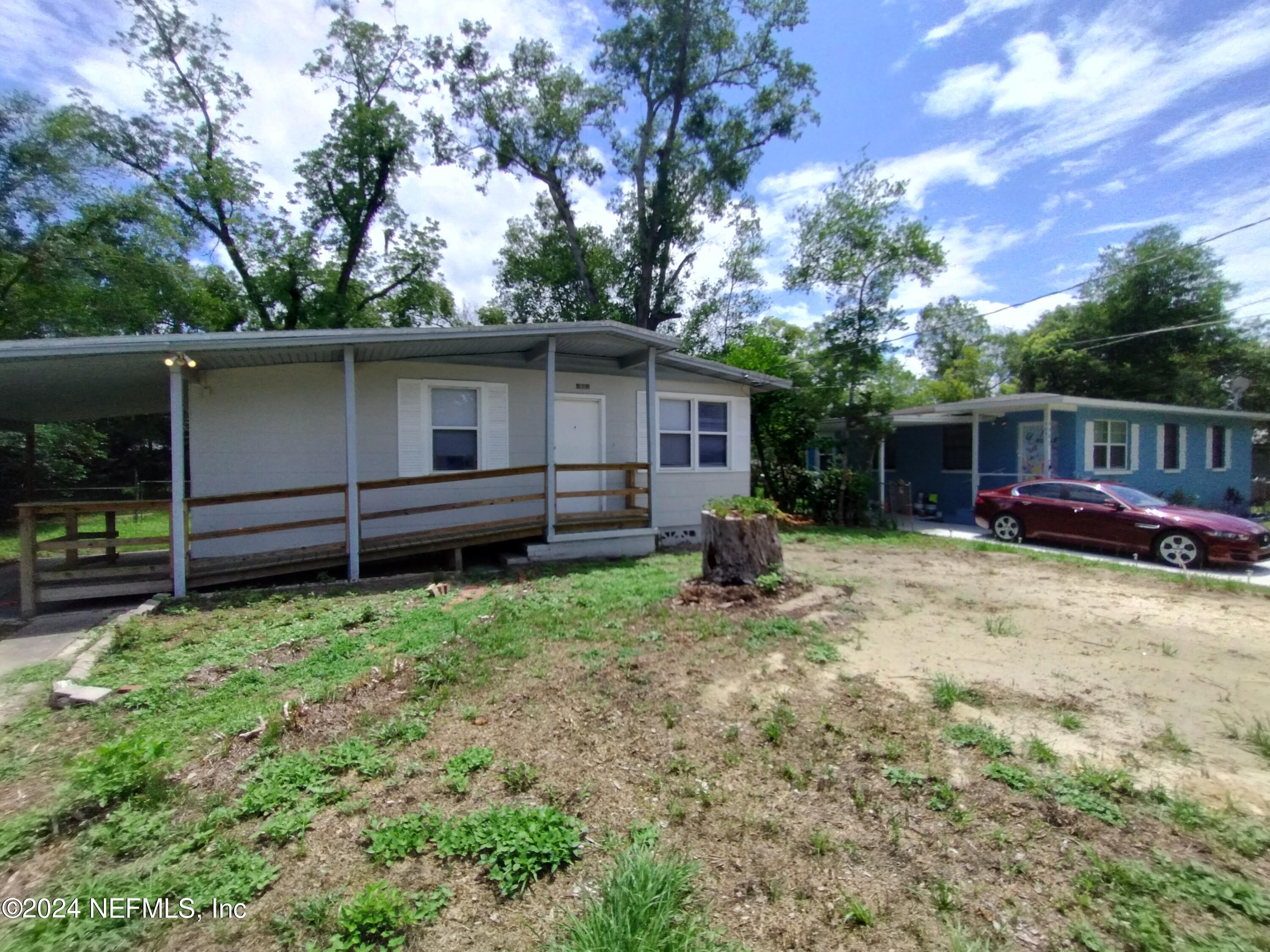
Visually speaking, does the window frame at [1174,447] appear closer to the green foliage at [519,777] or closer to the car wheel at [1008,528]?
the car wheel at [1008,528]

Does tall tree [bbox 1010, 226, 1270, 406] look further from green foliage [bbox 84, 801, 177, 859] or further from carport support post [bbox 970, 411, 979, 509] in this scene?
green foliage [bbox 84, 801, 177, 859]

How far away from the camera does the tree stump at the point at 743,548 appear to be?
638cm

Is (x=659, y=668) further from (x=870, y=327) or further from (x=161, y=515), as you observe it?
(x=161, y=515)

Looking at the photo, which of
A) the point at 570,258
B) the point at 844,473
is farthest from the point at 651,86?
the point at 844,473

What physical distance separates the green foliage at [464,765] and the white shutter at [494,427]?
244 inches

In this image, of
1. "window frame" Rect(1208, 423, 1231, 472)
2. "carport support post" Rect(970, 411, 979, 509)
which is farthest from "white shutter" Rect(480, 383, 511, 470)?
"window frame" Rect(1208, 423, 1231, 472)

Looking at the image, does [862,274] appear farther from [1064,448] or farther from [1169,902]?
[1169,902]

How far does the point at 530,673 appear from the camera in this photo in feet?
14.0

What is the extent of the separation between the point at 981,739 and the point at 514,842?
8.50 feet

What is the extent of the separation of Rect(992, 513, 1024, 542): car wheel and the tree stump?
7.77 m

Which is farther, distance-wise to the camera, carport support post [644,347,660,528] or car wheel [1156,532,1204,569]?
carport support post [644,347,660,528]

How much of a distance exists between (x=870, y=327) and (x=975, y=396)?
27.8 meters

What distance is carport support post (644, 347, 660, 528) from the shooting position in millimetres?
9117

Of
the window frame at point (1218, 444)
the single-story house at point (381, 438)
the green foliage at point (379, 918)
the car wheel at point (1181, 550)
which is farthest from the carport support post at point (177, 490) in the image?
the window frame at point (1218, 444)
